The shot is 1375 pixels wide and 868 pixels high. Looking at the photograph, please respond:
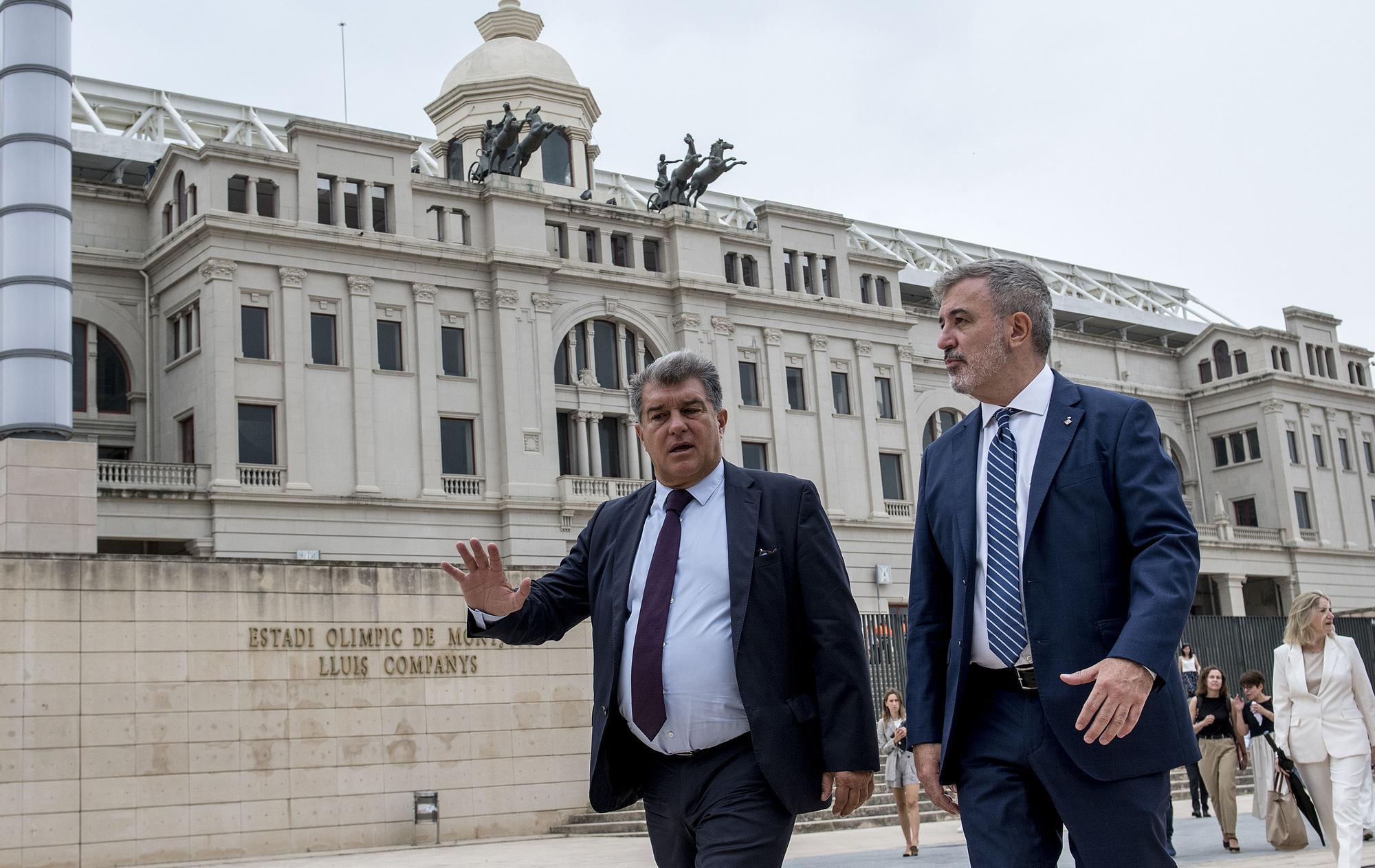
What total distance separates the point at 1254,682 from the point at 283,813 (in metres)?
12.3

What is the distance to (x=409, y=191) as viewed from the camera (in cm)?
4341

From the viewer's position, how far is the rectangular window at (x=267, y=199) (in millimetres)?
41062

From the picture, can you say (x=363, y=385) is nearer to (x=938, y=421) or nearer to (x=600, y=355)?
(x=600, y=355)

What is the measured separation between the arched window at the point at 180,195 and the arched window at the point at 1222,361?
44.9 m

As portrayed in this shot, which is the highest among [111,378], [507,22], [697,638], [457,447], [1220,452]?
[507,22]

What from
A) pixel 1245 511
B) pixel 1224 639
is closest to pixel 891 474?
pixel 1245 511

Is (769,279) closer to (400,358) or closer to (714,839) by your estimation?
(400,358)

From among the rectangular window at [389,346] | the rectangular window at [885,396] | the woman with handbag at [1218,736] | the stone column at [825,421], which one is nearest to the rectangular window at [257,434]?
the rectangular window at [389,346]

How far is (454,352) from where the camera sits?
43875 mm

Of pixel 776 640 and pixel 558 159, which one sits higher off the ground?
pixel 558 159

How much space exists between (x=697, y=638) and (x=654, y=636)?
0.51ft

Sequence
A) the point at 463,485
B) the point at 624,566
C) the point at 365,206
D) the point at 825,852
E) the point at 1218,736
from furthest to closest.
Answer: the point at 463,485
the point at 365,206
the point at 825,852
the point at 1218,736
the point at 624,566

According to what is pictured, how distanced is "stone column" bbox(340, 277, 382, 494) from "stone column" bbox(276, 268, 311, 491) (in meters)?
1.39

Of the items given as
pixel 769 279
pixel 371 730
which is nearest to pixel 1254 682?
pixel 371 730
